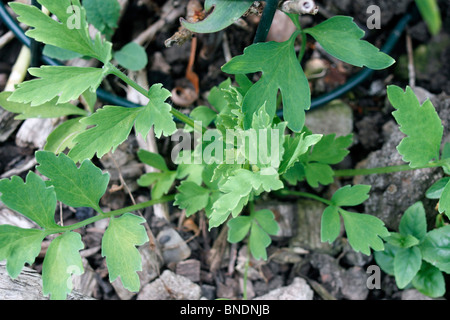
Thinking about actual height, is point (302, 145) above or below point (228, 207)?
above

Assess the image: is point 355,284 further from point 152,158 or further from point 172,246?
point 152,158

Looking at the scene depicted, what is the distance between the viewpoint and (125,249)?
1.31 m

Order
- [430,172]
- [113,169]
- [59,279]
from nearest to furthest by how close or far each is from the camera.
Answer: [59,279] → [430,172] → [113,169]

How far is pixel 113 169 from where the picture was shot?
1.86 m

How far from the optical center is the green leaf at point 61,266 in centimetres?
124

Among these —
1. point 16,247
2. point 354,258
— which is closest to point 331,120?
point 354,258

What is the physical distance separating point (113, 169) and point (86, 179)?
0.52 meters

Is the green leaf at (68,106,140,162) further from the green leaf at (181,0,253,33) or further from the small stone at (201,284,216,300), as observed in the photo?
the small stone at (201,284,216,300)

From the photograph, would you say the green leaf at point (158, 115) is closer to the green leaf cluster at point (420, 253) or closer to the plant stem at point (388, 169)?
the plant stem at point (388, 169)

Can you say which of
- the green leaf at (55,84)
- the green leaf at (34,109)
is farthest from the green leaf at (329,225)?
the green leaf at (34,109)

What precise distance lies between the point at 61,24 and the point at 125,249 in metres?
0.71

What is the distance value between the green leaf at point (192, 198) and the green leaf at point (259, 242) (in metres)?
0.23
